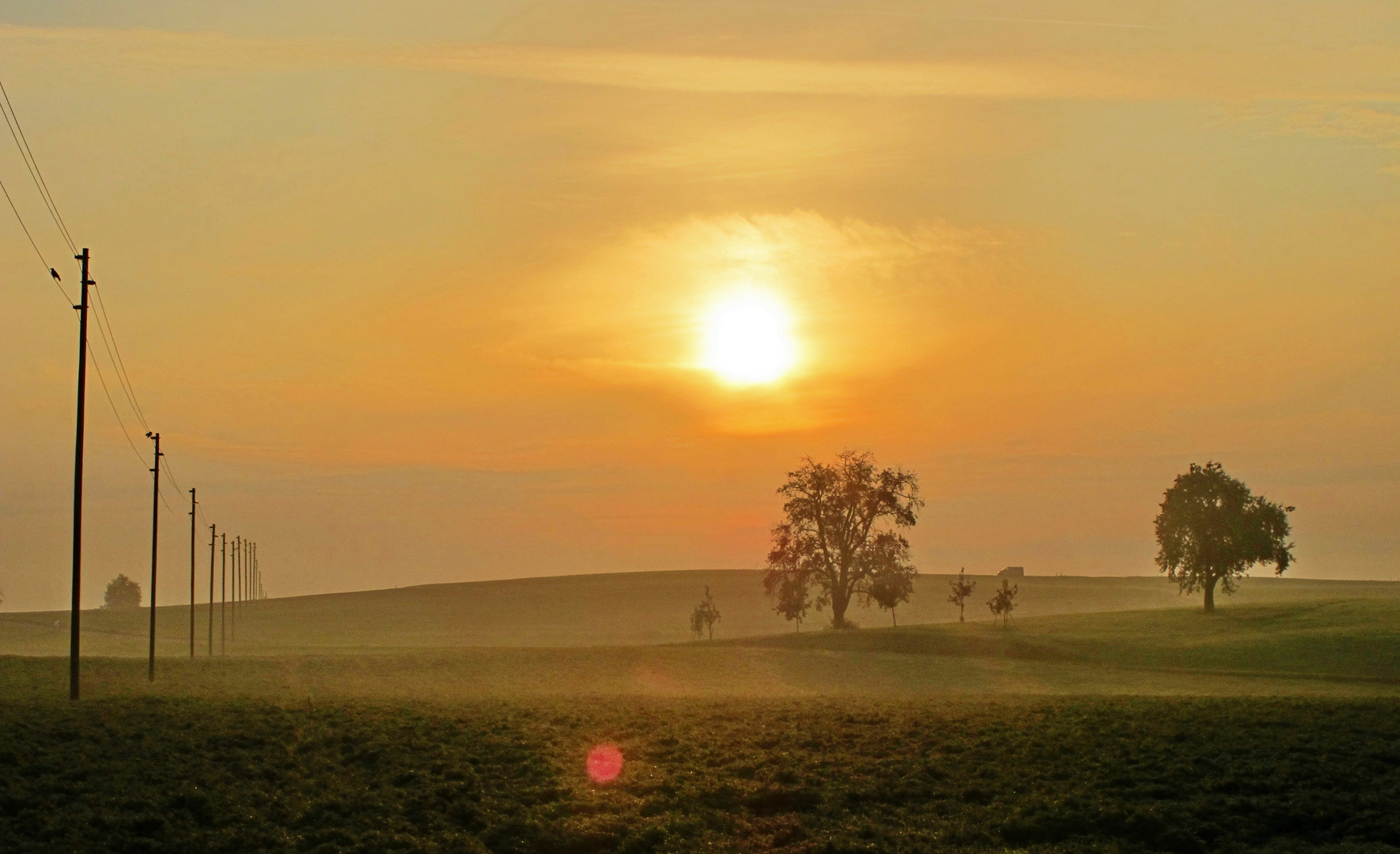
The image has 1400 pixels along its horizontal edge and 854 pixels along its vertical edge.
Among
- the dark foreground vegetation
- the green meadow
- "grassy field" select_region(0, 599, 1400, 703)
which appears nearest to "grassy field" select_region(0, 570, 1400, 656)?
"grassy field" select_region(0, 599, 1400, 703)

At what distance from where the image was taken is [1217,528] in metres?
80.2

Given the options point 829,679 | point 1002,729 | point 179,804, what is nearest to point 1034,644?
point 829,679

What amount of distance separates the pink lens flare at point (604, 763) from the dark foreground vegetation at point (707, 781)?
0.98 ft

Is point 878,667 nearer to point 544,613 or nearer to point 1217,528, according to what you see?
point 1217,528

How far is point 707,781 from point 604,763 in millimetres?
2791

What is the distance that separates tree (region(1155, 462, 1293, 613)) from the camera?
261 ft

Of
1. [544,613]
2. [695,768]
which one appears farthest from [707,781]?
[544,613]

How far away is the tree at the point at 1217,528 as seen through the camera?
79.7 metres

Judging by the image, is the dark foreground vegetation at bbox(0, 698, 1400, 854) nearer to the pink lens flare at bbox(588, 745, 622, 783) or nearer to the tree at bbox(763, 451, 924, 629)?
the pink lens flare at bbox(588, 745, 622, 783)

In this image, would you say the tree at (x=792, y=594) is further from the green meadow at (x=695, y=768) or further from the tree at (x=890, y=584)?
the green meadow at (x=695, y=768)

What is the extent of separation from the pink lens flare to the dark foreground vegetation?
30cm

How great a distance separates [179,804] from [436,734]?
712 cm

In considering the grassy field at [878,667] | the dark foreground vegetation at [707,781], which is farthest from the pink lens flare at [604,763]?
the grassy field at [878,667]

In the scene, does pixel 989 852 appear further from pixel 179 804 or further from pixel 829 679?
pixel 829 679
